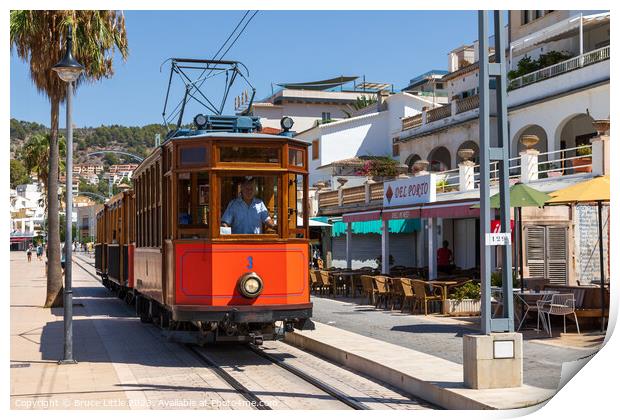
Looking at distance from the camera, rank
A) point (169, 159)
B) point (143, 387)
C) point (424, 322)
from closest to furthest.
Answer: point (143, 387), point (169, 159), point (424, 322)

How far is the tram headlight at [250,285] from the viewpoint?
1270 cm

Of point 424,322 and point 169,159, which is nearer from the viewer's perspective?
point 169,159

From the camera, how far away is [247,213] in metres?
13.1

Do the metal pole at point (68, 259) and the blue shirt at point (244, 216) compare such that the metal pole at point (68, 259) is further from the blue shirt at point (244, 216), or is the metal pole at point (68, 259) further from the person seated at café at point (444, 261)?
the person seated at café at point (444, 261)

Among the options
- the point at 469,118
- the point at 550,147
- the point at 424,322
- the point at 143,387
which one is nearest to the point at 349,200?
the point at 469,118

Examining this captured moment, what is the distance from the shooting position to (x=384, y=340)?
15.4 metres

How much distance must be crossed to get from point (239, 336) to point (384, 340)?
10.4 feet

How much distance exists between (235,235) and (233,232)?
18cm

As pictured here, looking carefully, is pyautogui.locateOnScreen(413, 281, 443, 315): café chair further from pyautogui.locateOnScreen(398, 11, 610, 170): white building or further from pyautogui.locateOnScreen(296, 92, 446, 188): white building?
pyautogui.locateOnScreen(296, 92, 446, 188): white building

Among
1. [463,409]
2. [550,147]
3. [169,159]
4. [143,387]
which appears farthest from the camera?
[550,147]

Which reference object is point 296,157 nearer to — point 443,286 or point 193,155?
point 193,155

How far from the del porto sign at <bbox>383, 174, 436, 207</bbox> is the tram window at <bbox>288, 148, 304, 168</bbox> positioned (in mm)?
9888

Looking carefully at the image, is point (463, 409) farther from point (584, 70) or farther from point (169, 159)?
point (584, 70)

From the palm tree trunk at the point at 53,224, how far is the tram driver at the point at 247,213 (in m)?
11.5
